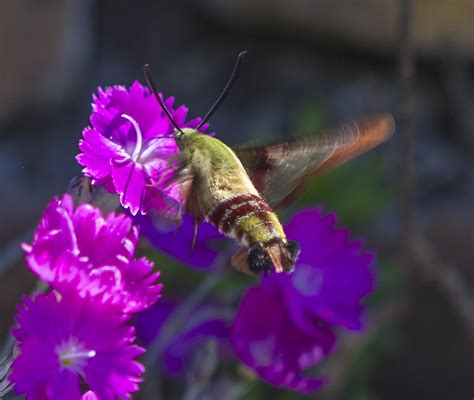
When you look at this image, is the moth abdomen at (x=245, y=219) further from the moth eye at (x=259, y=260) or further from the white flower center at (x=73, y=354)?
the white flower center at (x=73, y=354)

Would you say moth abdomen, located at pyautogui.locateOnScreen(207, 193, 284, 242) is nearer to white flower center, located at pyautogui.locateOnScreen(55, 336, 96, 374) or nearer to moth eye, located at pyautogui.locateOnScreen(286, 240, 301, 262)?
moth eye, located at pyautogui.locateOnScreen(286, 240, 301, 262)

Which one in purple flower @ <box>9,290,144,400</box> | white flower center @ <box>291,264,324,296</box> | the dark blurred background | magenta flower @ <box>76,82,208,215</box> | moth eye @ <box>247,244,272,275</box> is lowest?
purple flower @ <box>9,290,144,400</box>

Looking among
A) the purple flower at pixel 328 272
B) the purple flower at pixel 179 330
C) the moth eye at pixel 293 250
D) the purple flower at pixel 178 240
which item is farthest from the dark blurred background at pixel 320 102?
the moth eye at pixel 293 250

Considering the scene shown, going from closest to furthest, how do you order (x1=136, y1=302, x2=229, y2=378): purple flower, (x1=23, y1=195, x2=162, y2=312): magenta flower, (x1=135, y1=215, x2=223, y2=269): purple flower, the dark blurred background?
(x1=23, y1=195, x2=162, y2=312): magenta flower, (x1=135, y1=215, x2=223, y2=269): purple flower, (x1=136, y1=302, x2=229, y2=378): purple flower, the dark blurred background

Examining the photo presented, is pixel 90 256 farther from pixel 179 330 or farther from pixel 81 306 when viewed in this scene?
pixel 179 330

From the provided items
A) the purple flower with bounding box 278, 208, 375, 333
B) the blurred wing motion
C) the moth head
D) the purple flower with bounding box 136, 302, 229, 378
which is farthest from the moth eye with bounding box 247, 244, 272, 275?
the purple flower with bounding box 136, 302, 229, 378

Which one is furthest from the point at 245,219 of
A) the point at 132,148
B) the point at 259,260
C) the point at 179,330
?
the point at 179,330
